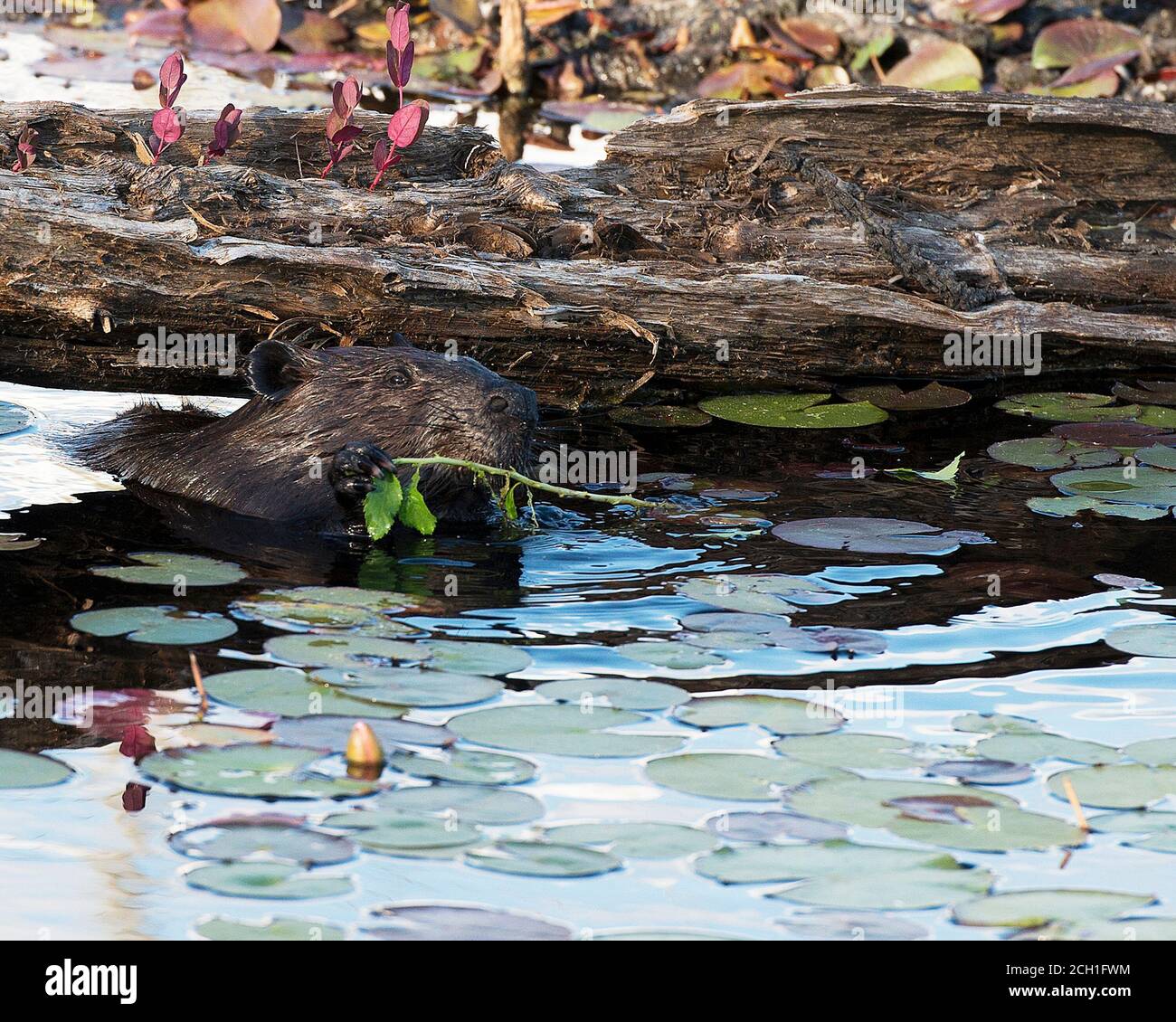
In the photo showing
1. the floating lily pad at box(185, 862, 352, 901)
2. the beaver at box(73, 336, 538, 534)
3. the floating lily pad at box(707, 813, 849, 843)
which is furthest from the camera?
the beaver at box(73, 336, 538, 534)

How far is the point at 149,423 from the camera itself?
6086mm

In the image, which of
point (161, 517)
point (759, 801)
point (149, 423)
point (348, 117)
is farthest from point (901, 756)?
point (348, 117)

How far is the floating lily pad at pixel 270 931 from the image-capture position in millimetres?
2875

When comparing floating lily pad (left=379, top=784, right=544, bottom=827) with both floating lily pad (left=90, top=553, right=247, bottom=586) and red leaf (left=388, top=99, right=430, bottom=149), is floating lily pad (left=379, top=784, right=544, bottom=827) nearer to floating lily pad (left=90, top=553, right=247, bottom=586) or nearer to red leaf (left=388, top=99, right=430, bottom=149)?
floating lily pad (left=90, top=553, right=247, bottom=586)

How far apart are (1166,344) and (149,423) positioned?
4285mm

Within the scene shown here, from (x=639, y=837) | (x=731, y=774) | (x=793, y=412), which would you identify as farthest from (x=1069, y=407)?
(x=639, y=837)

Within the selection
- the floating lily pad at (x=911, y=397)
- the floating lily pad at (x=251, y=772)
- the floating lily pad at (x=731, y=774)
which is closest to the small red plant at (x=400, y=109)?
the floating lily pad at (x=911, y=397)

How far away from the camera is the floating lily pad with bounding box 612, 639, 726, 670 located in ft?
13.8

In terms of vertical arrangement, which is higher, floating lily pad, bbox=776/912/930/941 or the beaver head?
the beaver head

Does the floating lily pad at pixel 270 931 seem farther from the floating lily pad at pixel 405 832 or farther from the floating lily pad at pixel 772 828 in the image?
the floating lily pad at pixel 772 828

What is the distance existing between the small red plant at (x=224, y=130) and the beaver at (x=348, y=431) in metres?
1.30

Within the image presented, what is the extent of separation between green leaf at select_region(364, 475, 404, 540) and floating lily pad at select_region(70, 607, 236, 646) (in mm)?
709

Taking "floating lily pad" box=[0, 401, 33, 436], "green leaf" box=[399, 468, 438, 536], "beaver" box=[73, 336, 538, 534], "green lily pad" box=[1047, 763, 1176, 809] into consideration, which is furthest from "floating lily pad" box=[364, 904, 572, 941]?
"floating lily pad" box=[0, 401, 33, 436]
